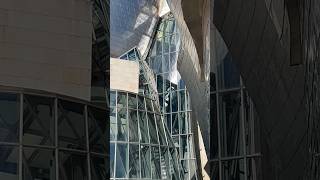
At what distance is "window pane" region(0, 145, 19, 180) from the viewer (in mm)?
12734

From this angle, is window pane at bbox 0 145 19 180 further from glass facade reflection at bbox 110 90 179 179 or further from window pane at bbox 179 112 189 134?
window pane at bbox 179 112 189 134

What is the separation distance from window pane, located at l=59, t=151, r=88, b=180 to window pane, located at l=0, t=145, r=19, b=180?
2.94 feet

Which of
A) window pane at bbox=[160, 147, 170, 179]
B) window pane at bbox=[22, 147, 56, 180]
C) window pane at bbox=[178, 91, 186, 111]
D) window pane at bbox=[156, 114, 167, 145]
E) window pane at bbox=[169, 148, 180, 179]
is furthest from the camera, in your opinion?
window pane at bbox=[178, 91, 186, 111]

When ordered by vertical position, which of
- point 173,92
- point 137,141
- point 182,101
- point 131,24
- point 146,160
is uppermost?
point 131,24

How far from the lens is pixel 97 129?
14.2 meters

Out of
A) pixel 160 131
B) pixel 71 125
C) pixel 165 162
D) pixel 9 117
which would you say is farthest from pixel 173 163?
pixel 9 117

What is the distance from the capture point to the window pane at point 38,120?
13094 mm

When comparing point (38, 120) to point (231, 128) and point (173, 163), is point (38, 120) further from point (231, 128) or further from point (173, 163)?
point (173, 163)

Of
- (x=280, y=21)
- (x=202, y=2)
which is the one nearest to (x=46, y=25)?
(x=280, y=21)

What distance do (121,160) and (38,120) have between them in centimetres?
1927

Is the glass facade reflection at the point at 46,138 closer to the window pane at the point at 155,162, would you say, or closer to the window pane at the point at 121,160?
the window pane at the point at 121,160

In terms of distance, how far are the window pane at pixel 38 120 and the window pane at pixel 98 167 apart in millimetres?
1093

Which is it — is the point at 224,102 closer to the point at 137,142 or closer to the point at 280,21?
the point at 280,21

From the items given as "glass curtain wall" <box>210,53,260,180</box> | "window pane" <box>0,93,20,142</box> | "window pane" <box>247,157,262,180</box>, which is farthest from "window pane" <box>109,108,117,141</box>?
"window pane" <box>0,93,20,142</box>
